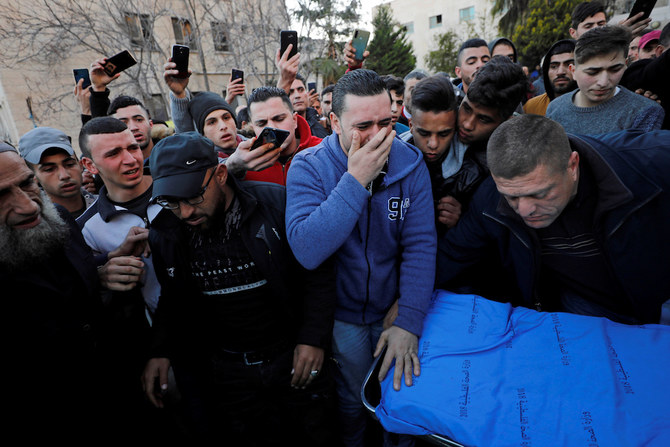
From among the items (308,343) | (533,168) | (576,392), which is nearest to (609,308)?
(576,392)

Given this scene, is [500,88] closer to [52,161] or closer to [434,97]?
[434,97]

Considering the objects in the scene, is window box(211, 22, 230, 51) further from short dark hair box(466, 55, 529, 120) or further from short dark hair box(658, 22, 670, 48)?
short dark hair box(466, 55, 529, 120)

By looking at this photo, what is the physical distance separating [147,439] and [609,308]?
3.38 metres

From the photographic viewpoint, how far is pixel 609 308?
188 cm

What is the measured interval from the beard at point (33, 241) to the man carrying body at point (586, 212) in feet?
8.15

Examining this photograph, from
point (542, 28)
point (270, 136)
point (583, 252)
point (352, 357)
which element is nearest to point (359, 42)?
point (270, 136)

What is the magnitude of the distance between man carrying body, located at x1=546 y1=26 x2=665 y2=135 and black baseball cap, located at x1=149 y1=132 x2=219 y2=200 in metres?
2.84

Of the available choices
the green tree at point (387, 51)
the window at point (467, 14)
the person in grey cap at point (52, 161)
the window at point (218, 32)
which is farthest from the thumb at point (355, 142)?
the window at point (467, 14)

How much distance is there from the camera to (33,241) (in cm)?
184

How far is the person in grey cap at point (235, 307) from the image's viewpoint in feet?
6.31

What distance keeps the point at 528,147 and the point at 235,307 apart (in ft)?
6.14

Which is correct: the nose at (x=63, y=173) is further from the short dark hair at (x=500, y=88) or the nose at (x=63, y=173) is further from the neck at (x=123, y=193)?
the short dark hair at (x=500, y=88)

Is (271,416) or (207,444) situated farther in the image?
(207,444)

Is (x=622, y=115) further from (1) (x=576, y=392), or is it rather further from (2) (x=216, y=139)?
(2) (x=216, y=139)
